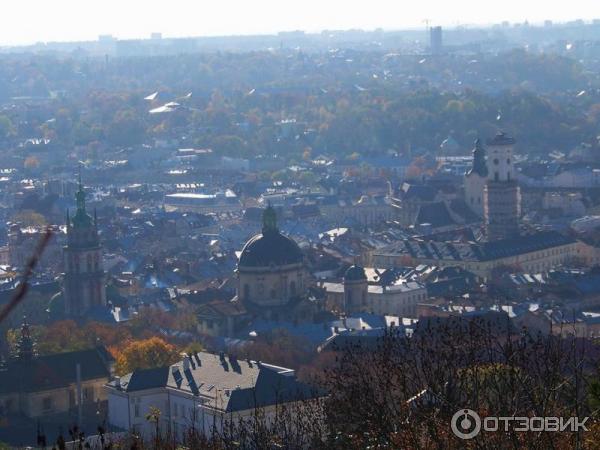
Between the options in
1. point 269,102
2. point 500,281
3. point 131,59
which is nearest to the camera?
point 500,281

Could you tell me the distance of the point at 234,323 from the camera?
139 feet

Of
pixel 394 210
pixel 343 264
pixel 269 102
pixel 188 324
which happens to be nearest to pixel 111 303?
pixel 188 324

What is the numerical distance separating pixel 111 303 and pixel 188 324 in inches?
136

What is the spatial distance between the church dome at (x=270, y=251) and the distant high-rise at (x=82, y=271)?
3435mm

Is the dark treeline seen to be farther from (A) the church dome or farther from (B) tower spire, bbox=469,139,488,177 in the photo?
(B) tower spire, bbox=469,139,488,177

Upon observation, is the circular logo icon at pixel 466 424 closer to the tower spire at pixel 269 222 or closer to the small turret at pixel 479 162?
the tower spire at pixel 269 222

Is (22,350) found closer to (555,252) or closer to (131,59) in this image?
(555,252)

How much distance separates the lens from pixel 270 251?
43562 millimetres

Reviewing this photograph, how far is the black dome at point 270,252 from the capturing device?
142 ft
